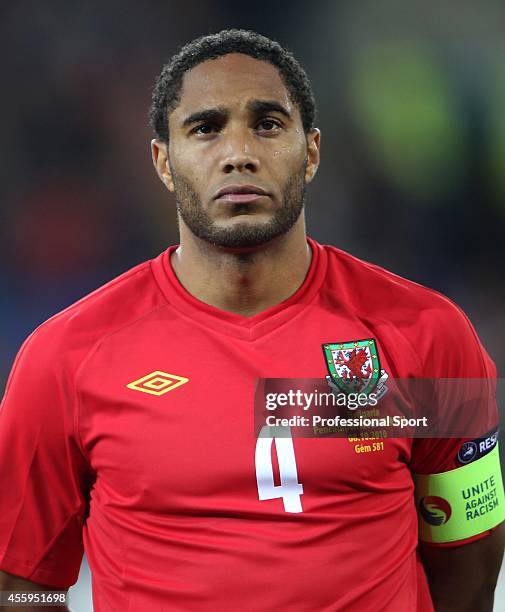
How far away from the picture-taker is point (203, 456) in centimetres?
162

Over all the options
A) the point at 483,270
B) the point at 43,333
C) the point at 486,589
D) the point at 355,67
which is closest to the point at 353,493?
the point at 486,589

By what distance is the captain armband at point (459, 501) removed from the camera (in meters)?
1.85

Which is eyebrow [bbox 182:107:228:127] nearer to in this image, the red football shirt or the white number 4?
the red football shirt

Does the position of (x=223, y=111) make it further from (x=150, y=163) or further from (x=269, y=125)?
(x=150, y=163)

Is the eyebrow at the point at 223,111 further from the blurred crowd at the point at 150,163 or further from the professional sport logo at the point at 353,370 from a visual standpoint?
the blurred crowd at the point at 150,163

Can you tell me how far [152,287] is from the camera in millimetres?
1847

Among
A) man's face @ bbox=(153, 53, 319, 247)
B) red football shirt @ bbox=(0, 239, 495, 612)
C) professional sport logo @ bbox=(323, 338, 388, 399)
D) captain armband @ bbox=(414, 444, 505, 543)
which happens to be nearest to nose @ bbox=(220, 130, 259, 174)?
man's face @ bbox=(153, 53, 319, 247)

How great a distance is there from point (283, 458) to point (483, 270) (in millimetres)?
2464

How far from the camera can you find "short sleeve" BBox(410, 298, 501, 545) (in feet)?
5.72

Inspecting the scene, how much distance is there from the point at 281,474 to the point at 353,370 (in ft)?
0.88

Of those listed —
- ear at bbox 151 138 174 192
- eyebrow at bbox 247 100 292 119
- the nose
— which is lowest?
the nose

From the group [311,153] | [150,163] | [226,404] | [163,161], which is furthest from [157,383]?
[150,163]

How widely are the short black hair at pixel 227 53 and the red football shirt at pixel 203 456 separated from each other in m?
0.33

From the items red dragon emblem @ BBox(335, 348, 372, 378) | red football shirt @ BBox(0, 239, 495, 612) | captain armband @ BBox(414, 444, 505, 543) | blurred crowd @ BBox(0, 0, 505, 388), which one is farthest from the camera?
blurred crowd @ BBox(0, 0, 505, 388)
